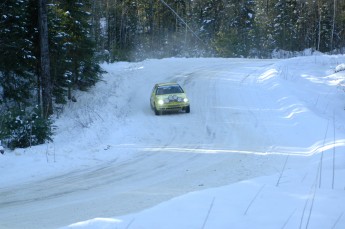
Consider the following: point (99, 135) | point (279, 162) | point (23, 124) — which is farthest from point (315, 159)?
point (23, 124)

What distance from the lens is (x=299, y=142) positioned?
1245cm

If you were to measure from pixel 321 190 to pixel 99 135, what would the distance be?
9323 mm

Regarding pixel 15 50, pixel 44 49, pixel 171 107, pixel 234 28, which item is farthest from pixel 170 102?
pixel 234 28

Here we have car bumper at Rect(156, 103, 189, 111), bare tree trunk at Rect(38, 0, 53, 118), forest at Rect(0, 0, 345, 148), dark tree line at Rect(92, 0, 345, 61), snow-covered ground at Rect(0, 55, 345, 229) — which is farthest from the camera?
dark tree line at Rect(92, 0, 345, 61)

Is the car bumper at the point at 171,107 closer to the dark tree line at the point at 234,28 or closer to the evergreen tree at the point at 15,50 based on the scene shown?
the evergreen tree at the point at 15,50

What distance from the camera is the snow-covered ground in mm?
5773

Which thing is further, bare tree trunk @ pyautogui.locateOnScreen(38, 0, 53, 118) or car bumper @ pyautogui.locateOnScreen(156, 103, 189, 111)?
bare tree trunk @ pyautogui.locateOnScreen(38, 0, 53, 118)

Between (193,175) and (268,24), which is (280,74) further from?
(268,24)

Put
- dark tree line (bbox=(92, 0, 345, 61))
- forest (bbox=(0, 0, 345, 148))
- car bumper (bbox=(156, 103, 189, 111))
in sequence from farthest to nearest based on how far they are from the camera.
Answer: dark tree line (bbox=(92, 0, 345, 61))
forest (bbox=(0, 0, 345, 148))
car bumper (bbox=(156, 103, 189, 111))

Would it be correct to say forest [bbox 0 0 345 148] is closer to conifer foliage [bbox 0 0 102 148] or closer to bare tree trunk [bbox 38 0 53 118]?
conifer foliage [bbox 0 0 102 148]

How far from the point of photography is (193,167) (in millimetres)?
10508

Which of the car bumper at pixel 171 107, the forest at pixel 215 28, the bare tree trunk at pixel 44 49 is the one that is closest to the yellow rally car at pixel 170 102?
the car bumper at pixel 171 107

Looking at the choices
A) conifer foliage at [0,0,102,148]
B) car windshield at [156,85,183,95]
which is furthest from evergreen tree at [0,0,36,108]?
car windshield at [156,85,183,95]

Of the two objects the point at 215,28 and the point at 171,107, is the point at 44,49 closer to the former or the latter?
the point at 171,107
